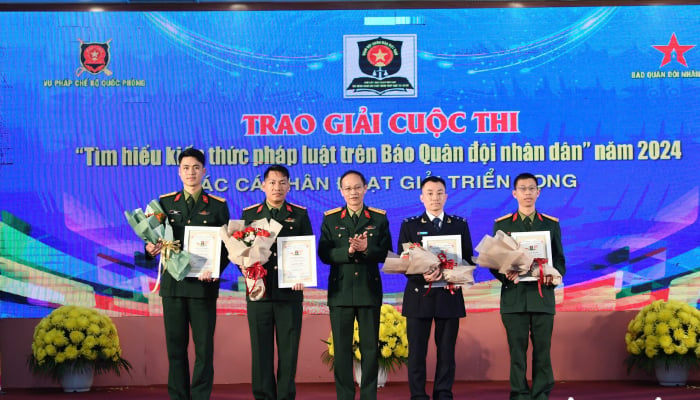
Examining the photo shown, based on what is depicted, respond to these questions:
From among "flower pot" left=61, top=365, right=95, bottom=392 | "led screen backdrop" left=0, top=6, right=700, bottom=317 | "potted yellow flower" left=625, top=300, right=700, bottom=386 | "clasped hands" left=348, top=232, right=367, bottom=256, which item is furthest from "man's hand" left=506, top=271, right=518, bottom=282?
"flower pot" left=61, top=365, right=95, bottom=392

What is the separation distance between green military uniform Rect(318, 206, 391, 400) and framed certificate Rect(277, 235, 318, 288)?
0.15 metres

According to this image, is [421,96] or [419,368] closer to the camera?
[419,368]

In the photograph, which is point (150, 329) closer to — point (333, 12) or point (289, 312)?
point (289, 312)

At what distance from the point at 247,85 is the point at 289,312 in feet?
7.59

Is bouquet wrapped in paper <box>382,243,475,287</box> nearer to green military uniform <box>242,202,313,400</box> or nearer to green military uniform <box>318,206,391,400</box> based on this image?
green military uniform <box>318,206,391,400</box>

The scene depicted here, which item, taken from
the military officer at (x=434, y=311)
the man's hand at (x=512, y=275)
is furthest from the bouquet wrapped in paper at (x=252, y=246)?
the man's hand at (x=512, y=275)

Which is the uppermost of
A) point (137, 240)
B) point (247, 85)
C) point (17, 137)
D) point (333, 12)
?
point (333, 12)

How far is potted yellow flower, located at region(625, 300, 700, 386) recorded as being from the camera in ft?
19.7

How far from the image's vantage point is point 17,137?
6398mm

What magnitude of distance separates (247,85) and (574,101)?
2488 mm

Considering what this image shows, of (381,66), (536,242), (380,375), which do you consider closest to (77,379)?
(380,375)

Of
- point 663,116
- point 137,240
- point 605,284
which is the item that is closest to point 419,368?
point 605,284

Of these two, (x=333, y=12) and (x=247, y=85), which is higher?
(x=333, y=12)

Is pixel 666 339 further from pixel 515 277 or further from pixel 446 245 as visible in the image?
pixel 446 245
